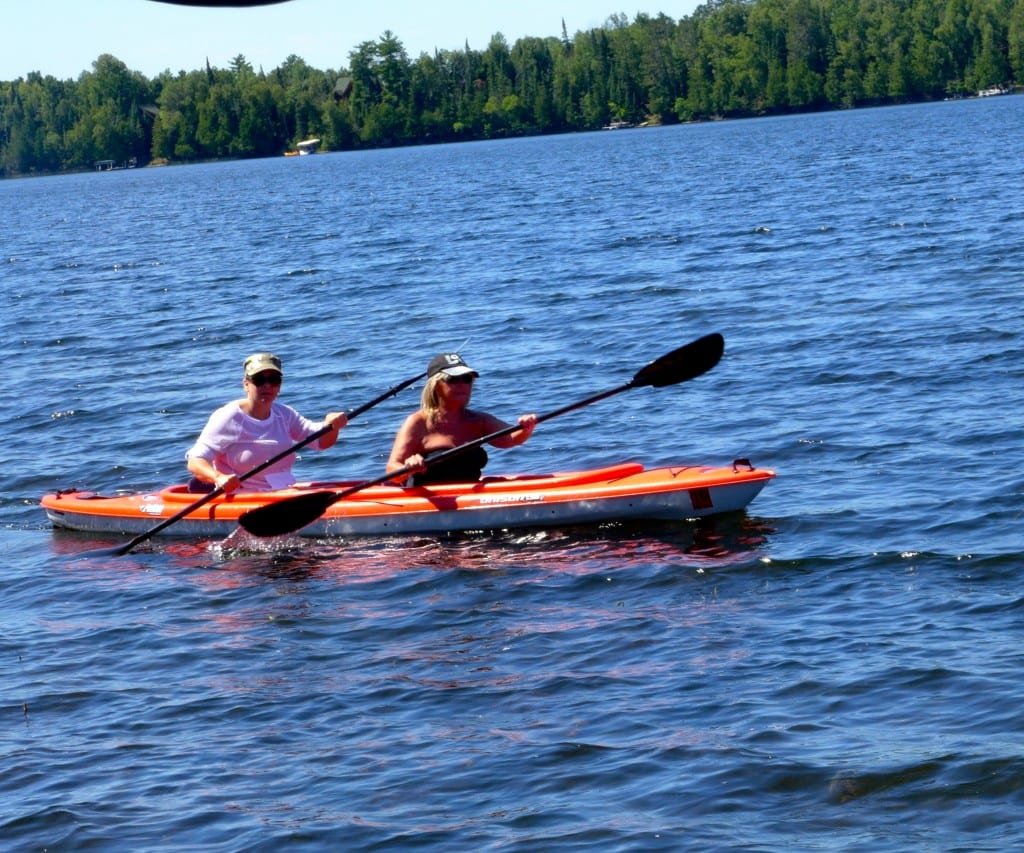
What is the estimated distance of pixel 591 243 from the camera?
1305 inches

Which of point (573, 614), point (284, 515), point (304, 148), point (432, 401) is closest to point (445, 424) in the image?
point (432, 401)

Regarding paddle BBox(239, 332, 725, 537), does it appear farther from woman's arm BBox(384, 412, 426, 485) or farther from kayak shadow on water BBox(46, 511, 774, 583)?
kayak shadow on water BBox(46, 511, 774, 583)

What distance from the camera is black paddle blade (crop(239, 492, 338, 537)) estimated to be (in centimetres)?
1072

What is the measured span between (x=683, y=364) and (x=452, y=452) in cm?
165

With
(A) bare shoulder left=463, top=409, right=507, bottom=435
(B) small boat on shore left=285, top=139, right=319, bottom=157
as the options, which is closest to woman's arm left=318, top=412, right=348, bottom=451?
(A) bare shoulder left=463, top=409, right=507, bottom=435

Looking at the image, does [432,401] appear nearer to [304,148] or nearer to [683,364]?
[683,364]

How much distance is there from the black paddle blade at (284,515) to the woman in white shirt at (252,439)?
45cm

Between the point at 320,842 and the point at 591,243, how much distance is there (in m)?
27.2

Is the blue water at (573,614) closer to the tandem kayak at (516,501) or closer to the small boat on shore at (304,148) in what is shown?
the tandem kayak at (516,501)

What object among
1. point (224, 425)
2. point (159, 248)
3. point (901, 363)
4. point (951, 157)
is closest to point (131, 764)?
point (224, 425)

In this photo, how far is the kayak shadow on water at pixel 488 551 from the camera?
10.4 metres

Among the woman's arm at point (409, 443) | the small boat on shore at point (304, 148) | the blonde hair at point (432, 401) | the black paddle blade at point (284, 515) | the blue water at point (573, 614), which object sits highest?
the small boat on shore at point (304, 148)

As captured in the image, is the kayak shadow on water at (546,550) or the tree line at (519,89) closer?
the kayak shadow on water at (546,550)

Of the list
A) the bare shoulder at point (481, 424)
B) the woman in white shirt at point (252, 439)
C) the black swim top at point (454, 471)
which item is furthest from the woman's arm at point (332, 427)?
the bare shoulder at point (481, 424)
